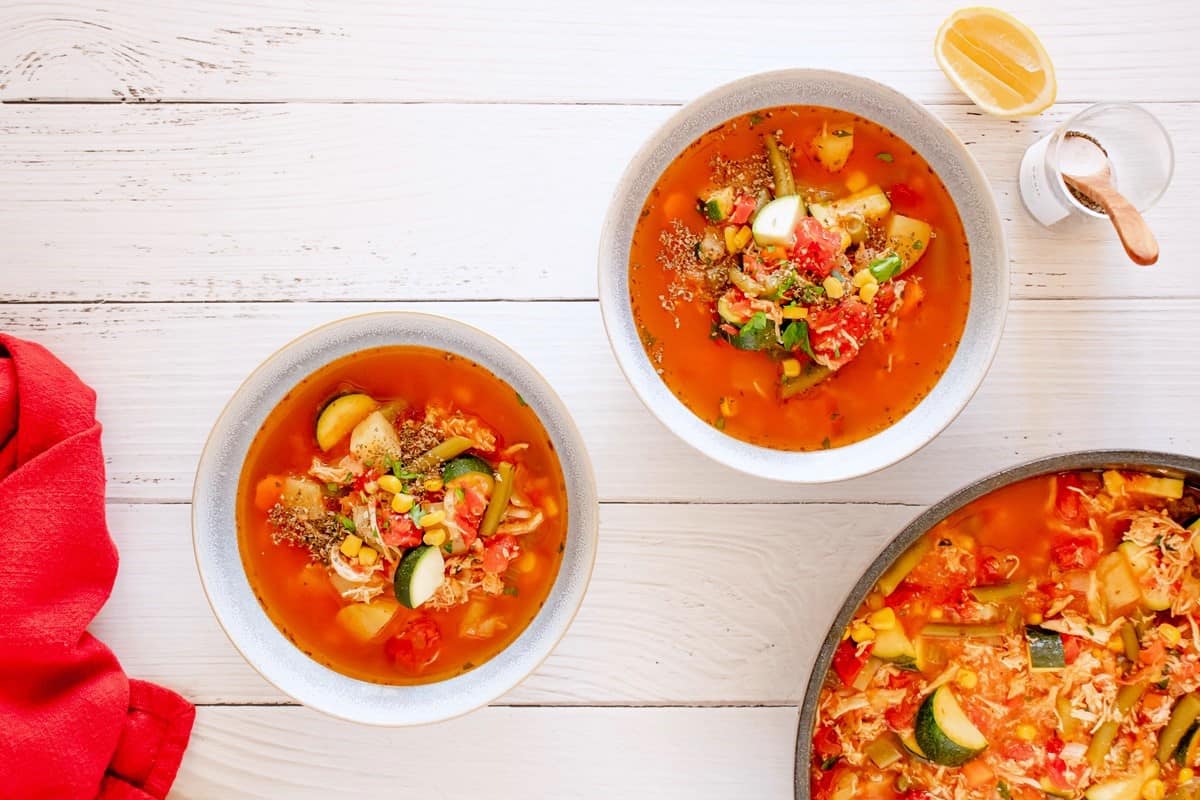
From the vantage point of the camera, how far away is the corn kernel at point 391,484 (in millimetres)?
2111

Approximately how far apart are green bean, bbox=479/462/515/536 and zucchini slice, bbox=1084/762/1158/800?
145cm

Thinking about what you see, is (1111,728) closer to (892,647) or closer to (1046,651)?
(1046,651)

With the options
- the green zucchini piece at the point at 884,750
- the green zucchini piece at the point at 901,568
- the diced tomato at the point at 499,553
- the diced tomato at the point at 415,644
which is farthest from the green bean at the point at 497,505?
the green zucchini piece at the point at 884,750

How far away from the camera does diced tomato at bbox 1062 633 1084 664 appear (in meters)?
2.18

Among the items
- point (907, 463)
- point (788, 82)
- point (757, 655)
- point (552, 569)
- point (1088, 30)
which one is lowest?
point (757, 655)

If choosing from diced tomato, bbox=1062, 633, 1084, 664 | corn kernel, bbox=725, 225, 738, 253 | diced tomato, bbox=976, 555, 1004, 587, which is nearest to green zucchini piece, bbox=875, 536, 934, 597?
diced tomato, bbox=976, 555, 1004, 587

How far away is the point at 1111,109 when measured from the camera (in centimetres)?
231

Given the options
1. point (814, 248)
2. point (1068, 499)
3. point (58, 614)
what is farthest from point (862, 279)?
point (58, 614)

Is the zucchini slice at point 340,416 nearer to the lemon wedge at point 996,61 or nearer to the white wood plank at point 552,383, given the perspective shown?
the white wood plank at point 552,383

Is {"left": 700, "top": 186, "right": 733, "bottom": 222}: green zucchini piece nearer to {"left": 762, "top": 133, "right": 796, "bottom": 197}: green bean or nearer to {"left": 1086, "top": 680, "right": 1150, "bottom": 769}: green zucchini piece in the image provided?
{"left": 762, "top": 133, "right": 796, "bottom": 197}: green bean

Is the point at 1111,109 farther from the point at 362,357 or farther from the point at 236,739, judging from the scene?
the point at 236,739

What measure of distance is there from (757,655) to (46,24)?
228cm

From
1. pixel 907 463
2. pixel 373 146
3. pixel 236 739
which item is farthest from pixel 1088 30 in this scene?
pixel 236 739

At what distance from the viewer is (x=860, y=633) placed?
2.11 m
